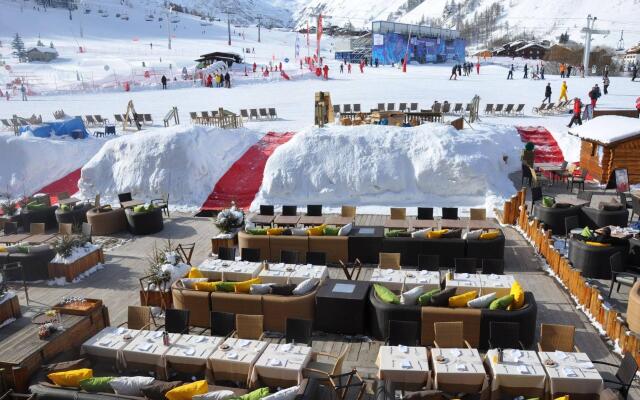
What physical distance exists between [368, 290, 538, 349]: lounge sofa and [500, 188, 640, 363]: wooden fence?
137 centimetres

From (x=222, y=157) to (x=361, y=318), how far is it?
46.2 ft

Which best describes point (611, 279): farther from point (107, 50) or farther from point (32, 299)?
point (107, 50)

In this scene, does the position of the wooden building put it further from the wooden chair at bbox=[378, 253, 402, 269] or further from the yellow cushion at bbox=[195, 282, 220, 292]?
the yellow cushion at bbox=[195, 282, 220, 292]

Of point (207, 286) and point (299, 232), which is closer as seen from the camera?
point (207, 286)

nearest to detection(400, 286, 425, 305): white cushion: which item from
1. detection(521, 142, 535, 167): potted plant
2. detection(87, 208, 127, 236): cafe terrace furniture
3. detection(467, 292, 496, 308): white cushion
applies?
detection(467, 292, 496, 308): white cushion

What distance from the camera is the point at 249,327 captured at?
878cm

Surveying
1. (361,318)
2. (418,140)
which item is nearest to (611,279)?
(361,318)

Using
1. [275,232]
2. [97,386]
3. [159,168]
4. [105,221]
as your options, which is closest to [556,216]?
[275,232]

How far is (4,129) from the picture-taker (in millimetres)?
29016

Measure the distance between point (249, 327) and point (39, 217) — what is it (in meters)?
10.9

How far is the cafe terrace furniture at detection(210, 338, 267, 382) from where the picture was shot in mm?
7633

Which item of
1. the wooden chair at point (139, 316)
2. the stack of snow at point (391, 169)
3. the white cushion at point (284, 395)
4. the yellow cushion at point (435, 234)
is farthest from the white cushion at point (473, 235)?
the wooden chair at point (139, 316)

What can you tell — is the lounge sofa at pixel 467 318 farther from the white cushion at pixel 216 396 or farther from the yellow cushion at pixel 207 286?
the white cushion at pixel 216 396

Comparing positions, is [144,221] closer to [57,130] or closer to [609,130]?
[57,130]
